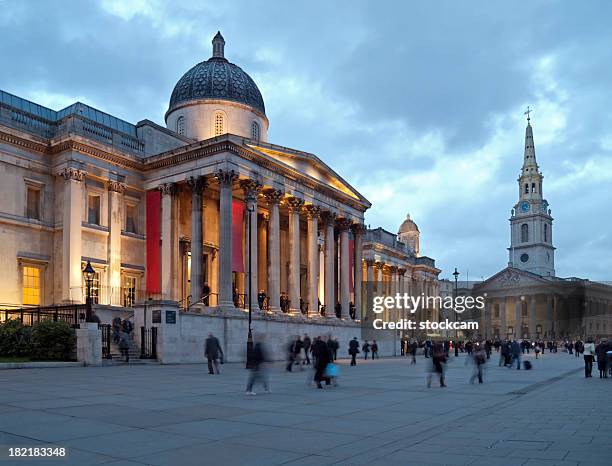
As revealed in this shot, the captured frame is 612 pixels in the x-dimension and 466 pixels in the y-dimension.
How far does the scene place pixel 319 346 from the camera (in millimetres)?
20781

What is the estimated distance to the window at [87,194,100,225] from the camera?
40031 millimetres

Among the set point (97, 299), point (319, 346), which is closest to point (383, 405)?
point (319, 346)

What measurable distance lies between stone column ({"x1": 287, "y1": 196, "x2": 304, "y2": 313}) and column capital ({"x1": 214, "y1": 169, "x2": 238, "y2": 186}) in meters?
7.28

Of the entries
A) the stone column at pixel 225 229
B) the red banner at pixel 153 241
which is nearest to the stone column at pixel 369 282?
the red banner at pixel 153 241

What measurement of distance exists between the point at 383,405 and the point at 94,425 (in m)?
7.20

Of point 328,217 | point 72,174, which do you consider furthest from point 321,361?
point 328,217

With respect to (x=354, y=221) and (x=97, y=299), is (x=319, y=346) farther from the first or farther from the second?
(x=354, y=221)

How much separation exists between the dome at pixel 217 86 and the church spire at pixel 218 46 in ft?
2.51

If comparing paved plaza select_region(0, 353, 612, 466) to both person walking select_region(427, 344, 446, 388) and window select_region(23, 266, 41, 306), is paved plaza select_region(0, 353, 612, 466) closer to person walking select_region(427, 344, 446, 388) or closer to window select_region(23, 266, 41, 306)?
person walking select_region(427, 344, 446, 388)

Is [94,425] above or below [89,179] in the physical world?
below

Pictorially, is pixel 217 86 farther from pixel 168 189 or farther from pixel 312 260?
pixel 312 260

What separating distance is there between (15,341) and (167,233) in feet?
49.5

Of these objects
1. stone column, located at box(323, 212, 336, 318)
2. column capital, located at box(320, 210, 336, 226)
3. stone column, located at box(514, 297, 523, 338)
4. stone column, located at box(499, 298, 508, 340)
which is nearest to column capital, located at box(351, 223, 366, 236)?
stone column, located at box(323, 212, 336, 318)

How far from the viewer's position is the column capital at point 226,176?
3956 cm
